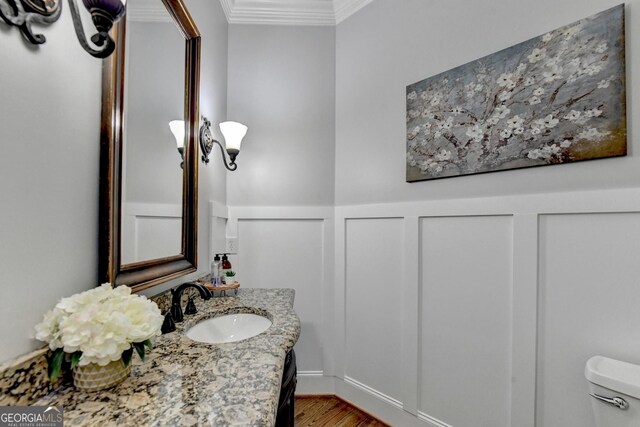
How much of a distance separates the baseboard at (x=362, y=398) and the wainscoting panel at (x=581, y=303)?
23.9 inches

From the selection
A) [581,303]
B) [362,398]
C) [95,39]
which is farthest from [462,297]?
[95,39]

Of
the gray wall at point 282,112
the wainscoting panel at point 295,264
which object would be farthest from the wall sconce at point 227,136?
the wainscoting panel at point 295,264

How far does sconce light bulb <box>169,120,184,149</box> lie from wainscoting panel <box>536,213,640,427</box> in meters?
1.65

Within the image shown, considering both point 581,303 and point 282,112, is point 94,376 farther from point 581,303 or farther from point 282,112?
point 282,112

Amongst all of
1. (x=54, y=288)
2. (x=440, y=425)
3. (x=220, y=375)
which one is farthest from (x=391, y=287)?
(x=54, y=288)

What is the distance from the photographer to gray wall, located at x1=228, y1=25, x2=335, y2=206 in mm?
2082

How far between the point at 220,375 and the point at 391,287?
127 cm

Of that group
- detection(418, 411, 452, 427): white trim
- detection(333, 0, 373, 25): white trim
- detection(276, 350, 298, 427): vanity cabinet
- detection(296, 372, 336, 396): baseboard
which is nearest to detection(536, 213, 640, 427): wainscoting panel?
detection(418, 411, 452, 427): white trim

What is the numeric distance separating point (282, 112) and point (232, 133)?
1.67 feet

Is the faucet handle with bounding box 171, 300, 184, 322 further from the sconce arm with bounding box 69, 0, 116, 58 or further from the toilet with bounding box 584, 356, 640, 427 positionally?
the toilet with bounding box 584, 356, 640, 427

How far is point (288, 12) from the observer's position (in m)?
2.06

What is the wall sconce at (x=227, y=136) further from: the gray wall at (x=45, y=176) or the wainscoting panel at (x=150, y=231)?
the gray wall at (x=45, y=176)

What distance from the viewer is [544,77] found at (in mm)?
1259

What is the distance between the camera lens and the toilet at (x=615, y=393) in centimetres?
94
